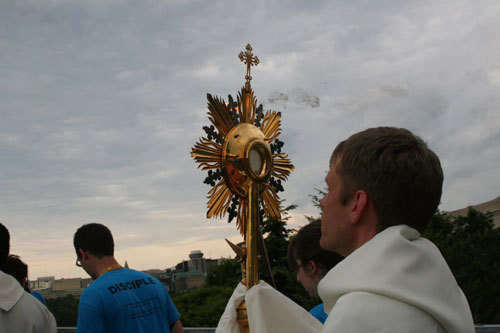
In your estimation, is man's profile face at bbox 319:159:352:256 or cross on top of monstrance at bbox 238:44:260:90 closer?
man's profile face at bbox 319:159:352:256

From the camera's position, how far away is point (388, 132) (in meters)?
1.57

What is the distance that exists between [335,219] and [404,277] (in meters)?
0.34

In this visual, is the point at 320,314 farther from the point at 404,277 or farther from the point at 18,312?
the point at 18,312

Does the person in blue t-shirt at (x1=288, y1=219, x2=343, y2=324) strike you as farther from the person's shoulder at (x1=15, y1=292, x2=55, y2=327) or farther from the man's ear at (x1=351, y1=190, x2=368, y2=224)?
the person's shoulder at (x1=15, y1=292, x2=55, y2=327)

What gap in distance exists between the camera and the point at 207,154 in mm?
3646

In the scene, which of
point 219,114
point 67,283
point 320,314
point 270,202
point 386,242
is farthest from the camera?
point 67,283

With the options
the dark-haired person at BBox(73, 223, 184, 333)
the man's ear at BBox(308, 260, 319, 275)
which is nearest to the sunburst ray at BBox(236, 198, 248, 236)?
the dark-haired person at BBox(73, 223, 184, 333)

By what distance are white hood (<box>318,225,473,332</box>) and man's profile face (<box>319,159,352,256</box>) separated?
15 cm

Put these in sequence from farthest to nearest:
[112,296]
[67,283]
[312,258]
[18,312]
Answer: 1. [67,283]
2. [112,296]
3. [18,312]
4. [312,258]

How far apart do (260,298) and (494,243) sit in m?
6.65

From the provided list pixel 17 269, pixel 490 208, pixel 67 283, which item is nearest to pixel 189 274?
pixel 67 283

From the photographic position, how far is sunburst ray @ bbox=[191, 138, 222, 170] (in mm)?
3614

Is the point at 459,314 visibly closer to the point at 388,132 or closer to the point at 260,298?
the point at 388,132

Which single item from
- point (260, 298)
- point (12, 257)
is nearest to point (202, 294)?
point (12, 257)
